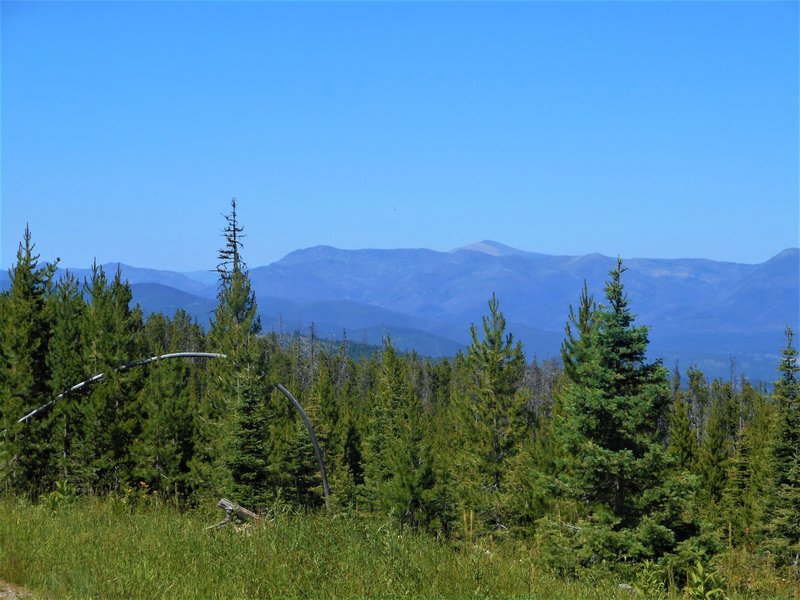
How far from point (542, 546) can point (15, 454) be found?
88.8 feet

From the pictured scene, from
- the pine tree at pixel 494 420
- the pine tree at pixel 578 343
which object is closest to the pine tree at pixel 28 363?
the pine tree at pixel 494 420

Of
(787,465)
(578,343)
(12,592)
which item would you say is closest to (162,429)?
(578,343)

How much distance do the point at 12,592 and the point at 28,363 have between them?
3303 centimetres

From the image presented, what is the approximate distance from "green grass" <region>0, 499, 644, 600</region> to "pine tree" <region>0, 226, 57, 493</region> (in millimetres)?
29780

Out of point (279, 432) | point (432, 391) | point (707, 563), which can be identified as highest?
point (707, 563)

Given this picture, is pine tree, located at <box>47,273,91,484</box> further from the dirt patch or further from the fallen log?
the dirt patch

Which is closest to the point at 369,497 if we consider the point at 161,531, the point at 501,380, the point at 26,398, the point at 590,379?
the point at 501,380

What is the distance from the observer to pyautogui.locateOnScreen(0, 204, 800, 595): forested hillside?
19.1m

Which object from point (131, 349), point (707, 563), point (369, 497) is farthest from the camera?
point (369, 497)

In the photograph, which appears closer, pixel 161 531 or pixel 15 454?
pixel 161 531

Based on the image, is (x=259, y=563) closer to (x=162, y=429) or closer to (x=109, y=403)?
(x=109, y=403)

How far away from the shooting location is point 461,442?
52281 mm

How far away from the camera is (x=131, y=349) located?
43031 mm

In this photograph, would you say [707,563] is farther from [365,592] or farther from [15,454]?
[15,454]
